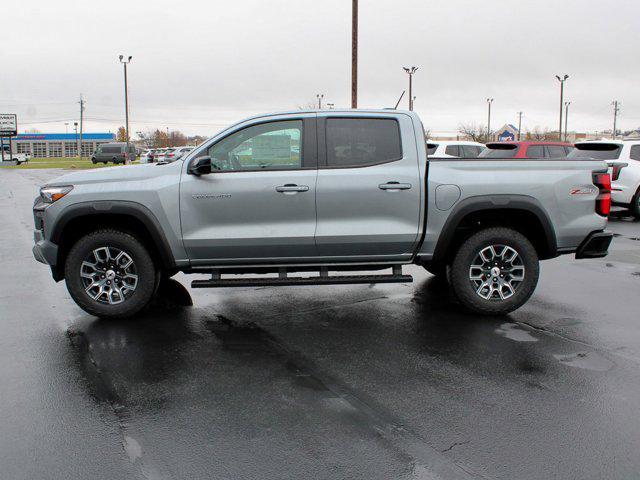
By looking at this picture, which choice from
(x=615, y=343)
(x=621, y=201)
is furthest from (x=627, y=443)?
(x=621, y=201)

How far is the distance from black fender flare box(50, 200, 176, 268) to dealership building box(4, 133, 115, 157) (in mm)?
137531

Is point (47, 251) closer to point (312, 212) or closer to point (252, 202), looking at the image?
point (252, 202)

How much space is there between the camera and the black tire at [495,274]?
6.20m

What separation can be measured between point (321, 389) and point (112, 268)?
2.79 meters

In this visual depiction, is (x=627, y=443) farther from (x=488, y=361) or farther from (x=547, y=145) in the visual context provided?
(x=547, y=145)

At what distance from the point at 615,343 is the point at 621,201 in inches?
412

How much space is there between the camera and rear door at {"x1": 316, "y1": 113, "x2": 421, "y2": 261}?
19.6ft

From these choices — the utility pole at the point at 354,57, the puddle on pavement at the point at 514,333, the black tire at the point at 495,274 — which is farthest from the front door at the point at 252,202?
the utility pole at the point at 354,57

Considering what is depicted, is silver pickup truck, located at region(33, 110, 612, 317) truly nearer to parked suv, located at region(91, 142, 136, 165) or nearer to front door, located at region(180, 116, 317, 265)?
front door, located at region(180, 116, 317, 265)

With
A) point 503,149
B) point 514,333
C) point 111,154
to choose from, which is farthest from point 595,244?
point 111,154

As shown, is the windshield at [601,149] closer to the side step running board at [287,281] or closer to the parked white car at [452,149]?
the parked white car at [452,149]

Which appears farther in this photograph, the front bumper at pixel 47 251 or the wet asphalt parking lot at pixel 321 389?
the front bumper at pixel 47 251

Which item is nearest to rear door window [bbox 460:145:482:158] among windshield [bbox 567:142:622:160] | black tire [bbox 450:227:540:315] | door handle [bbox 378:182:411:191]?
windshield [bbox 567:142:622:160]

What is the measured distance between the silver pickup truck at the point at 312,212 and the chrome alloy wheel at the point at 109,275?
0.04 ft
